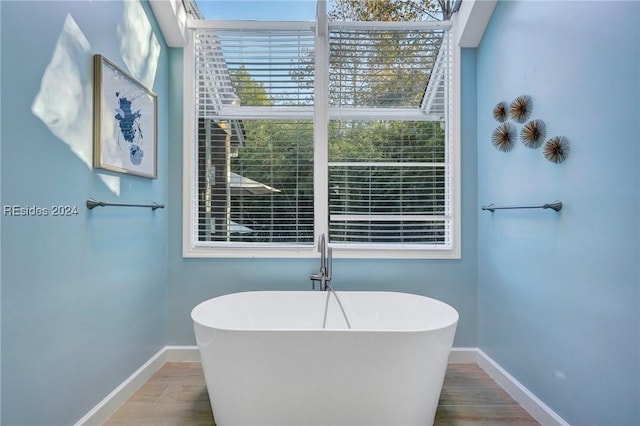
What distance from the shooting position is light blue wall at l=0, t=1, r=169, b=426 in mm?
1297

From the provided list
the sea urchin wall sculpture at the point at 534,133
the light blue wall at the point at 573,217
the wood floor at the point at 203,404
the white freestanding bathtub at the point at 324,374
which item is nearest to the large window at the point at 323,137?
the light blue wall at the point at 573,217

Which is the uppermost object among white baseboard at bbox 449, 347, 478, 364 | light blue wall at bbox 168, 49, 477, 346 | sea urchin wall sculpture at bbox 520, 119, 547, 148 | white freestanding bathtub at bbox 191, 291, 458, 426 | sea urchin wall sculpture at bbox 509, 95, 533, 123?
sea urchin wall sculpture at bbox 509, 95, 533, 123

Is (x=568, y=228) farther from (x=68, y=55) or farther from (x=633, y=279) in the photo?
(x=68, y=55)

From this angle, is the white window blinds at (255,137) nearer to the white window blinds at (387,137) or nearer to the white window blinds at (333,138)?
the white window blinds at (333,138)

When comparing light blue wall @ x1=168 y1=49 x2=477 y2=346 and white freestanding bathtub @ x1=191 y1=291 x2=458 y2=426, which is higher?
light blue wall @ x1=168 y1=49 x2=477 y2=346

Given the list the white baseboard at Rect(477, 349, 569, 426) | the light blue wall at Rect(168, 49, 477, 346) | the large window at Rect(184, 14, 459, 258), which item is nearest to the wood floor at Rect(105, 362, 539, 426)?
the white baseboard at Rect(477, 349, 569, 426)

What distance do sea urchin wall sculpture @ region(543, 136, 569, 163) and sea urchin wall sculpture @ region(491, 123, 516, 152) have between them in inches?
14.5

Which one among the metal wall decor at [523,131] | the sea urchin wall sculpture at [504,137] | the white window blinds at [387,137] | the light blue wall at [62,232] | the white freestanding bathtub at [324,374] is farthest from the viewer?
the white window blinds at [387,137]

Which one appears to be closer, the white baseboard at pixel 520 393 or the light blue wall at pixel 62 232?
the light blue wall at pixel 62 232

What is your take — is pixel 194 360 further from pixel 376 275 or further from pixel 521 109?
pixel 521 109

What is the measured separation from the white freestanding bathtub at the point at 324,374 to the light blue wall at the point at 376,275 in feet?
2.71

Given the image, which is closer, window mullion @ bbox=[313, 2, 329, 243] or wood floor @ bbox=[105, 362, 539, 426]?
wood floor @ bbox=[105, 362, 539, 426]

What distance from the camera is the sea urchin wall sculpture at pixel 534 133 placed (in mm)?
1804

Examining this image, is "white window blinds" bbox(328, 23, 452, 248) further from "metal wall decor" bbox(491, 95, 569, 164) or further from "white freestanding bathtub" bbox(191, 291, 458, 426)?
"white freestanding bathtub" bbox(191, 291, 458, 426)
